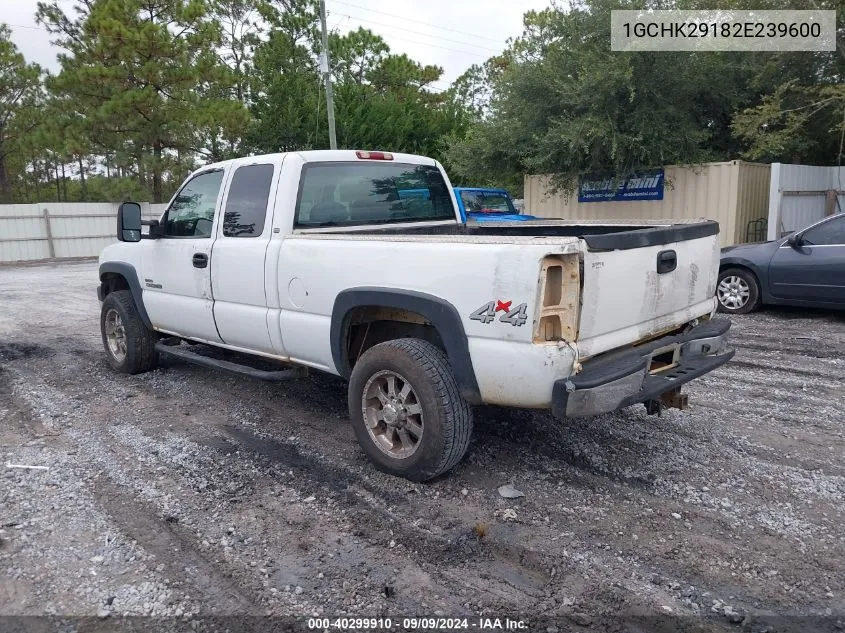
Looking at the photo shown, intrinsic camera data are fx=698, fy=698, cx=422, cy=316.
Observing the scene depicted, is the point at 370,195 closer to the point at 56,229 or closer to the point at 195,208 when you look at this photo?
the point at 195,208

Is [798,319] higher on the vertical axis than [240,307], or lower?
lower

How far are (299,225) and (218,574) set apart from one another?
2.39 meters

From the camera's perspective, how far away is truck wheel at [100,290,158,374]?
6418 millimetres

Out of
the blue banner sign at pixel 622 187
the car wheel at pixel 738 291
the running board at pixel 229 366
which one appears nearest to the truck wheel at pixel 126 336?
the running board at pixel 229 366

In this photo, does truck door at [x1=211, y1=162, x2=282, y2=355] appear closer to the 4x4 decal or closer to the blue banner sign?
the 4x4 decal

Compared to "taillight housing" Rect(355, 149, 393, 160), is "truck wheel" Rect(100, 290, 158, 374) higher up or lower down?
lower down

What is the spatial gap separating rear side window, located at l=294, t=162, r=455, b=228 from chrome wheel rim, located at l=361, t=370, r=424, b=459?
4.35 ft

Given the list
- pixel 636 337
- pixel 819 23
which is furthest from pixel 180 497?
pixel 819 23

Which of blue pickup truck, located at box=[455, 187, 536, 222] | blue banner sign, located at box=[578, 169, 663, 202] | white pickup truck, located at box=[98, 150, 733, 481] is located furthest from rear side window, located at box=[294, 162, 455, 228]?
blue banner sign, located at box=[578, 169, 663, 202]

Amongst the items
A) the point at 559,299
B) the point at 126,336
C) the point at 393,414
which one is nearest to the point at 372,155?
the point at 393,414

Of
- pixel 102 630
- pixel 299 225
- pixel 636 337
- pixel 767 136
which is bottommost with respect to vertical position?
pixel 102 630

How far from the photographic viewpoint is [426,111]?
91.5 ft

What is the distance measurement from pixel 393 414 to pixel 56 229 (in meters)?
23.9

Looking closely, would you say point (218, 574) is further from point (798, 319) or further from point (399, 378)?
point (798, 319)
